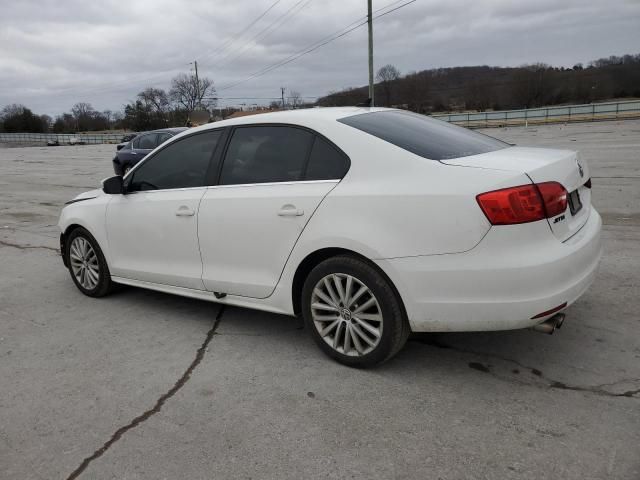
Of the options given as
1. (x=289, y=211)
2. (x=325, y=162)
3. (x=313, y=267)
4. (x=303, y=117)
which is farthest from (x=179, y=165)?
(x=313, y=267)

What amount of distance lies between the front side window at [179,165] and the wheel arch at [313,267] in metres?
1.15

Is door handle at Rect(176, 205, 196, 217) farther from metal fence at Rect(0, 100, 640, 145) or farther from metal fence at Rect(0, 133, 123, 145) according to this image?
metal fence at Rect(0, 133, 123, 145)

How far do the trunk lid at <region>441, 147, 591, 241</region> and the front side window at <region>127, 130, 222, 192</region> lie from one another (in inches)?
76.5

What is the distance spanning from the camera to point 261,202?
3.67 meters

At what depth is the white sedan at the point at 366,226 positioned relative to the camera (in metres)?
2.89

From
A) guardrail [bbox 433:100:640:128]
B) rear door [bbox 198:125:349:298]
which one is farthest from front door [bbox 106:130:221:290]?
guardrail [bbox 433:100:640:128]

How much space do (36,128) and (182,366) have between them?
121 m

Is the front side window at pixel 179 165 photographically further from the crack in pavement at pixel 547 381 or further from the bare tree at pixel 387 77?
the bare tree at pixel 387 77

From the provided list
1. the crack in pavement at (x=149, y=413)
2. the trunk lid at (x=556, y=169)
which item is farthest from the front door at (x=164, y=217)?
the trunk lid at (x=556, y=169)

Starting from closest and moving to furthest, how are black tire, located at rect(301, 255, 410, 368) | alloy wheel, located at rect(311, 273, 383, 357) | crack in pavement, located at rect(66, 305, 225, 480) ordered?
crack in pavement, located at rect(66, 305, 225, 480)
black tire, located at rect(301, 255, 410, 368)
alloy wheel, located at rect(311, 273, 383, 357)

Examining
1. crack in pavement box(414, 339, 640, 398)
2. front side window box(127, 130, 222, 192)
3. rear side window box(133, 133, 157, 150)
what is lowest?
crack in pavement box(414, 339, 640, 398)

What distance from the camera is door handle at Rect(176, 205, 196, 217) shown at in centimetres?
→ 410

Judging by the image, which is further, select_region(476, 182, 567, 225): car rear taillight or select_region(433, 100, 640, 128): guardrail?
select_region(433, 100, 640, 128): guardrail

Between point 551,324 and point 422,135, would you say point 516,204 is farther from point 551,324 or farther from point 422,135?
point 422,135
